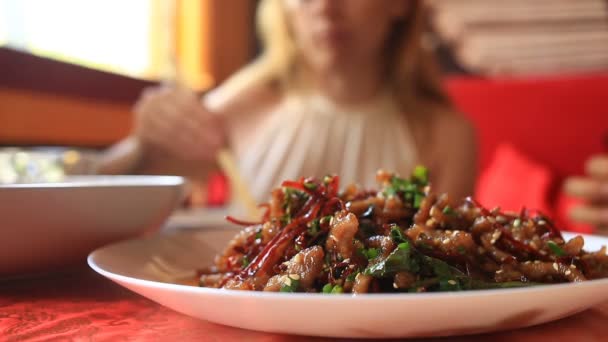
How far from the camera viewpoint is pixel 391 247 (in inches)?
17.2

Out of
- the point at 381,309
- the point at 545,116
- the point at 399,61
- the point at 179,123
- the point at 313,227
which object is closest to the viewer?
the point at 381,309

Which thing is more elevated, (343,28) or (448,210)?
(343,28)

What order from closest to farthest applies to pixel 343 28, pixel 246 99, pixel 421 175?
1. pixel 421 175
2. pixel 343 28
3. pixel 246 99

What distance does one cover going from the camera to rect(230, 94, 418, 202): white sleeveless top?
6.97 feet

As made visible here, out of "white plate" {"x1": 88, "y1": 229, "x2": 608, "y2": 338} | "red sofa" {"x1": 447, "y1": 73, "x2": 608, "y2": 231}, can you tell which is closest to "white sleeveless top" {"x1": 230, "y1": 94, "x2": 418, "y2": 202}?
"red sofa" {"x1": 447, "y1": 73, "x2": 608, "y2": 231}

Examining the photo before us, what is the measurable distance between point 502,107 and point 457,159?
0.77m

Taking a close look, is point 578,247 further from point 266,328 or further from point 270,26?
point 270,26

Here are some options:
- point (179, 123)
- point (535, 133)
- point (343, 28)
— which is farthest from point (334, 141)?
point (535, 133)

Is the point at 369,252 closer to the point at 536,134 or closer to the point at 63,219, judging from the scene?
the point at 63,219

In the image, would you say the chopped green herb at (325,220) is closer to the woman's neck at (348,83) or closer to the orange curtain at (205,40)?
the woman's neck at (348,83)

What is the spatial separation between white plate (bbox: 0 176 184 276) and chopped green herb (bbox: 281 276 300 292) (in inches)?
10.2

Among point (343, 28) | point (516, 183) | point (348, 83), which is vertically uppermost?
point (343, 28)

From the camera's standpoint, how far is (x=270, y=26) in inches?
88.7

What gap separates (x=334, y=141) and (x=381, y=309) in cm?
186
